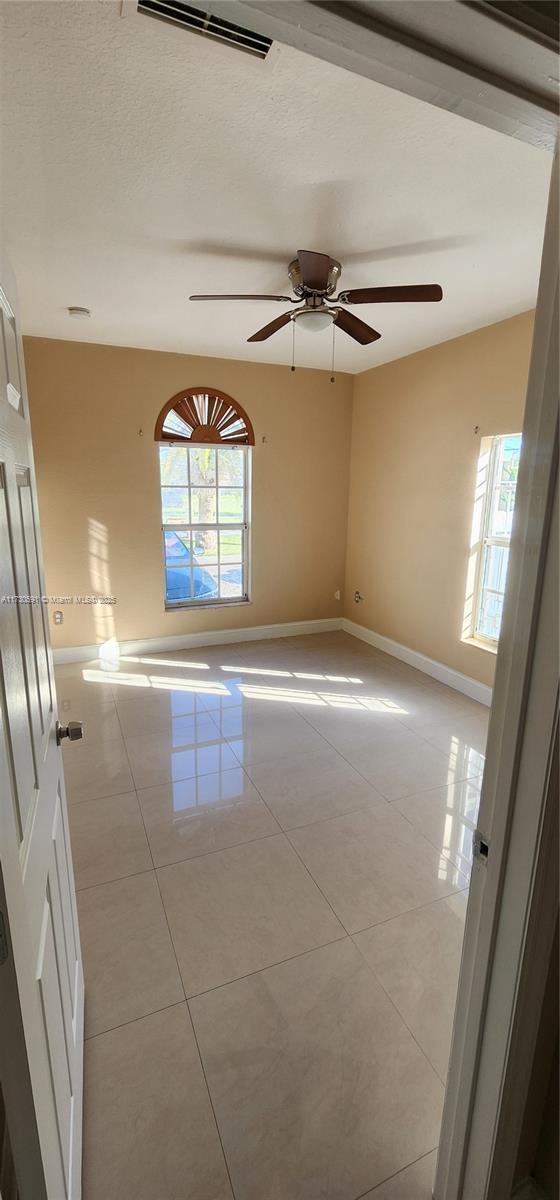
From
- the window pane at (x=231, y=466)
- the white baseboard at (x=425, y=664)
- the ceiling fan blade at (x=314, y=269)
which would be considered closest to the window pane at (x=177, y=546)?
the window pane at (x=231, y=466)

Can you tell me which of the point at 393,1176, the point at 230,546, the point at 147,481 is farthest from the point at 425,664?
the point at 393,1176

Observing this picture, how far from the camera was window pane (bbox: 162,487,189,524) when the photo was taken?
4590 millimetres

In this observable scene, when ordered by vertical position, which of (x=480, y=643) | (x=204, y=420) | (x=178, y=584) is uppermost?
(x=204, y=420)

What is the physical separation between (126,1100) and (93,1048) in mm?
179

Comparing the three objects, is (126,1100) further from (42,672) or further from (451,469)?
(451,469)

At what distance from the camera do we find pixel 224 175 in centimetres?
187

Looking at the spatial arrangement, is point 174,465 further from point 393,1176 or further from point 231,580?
point 393,1176

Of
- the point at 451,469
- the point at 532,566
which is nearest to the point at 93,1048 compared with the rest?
the point at 532,566

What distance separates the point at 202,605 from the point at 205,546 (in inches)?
23.0

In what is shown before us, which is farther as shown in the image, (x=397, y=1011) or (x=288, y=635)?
(x=288, y=635)

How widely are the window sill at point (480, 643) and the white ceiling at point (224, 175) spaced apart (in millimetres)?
2309

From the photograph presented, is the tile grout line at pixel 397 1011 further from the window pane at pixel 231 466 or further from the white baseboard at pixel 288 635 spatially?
the window pane at pixel 231 466

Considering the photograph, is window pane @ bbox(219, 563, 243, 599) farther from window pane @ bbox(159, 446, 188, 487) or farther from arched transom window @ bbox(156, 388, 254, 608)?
window pane @ bbox(159, 446, 188, 487)

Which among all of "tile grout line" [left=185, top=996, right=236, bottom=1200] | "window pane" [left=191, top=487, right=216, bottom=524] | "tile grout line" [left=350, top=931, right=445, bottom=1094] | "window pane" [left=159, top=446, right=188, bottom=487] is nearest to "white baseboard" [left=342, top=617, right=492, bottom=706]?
"window pane" [left=191, top=487, right=216, bottom=524]
